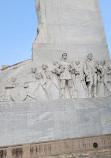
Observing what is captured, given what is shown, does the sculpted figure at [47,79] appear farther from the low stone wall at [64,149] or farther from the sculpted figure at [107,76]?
the sculpted figure at [107,76]

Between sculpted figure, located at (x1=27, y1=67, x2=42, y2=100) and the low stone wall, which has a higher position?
sculpted figure, located at (x1=27, y1=67, x2=42, y2=100)

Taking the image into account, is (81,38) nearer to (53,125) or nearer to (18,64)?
(18,64)

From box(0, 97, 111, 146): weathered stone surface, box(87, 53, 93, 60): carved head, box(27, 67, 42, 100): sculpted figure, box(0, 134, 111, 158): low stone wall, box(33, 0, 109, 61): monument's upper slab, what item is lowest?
box(0, 134, 111, 158): low stone wall

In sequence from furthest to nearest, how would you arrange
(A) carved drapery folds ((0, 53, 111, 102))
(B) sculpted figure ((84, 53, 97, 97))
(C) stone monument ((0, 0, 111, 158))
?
1. (B) sculpted figure ((84, 53, 97, 97))
2. (A) carved drapery folds ((0, 53, 111, 102))
3. (C) stone monument ((0, 0, 111, 158))

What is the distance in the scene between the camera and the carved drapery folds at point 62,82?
7.93 m

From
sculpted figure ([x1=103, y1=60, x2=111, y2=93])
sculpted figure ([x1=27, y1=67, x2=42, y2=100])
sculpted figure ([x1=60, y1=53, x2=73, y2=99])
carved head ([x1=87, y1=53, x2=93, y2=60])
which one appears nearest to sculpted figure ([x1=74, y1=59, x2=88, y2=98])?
sculpted figure ([x1=60, y1=53, x2=73, y2=99])

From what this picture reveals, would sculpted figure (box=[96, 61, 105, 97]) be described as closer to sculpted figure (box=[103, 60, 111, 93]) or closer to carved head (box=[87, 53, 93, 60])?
sculpted figure (box=[103, 60, 111, 93])

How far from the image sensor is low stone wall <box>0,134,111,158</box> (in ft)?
19.0

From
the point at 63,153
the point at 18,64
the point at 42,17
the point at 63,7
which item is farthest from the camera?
the point at 63,7

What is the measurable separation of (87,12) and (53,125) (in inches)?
299

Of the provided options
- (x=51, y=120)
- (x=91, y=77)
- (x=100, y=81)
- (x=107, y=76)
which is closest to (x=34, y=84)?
(x=51, y=120)

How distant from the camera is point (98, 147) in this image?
6.22 meters

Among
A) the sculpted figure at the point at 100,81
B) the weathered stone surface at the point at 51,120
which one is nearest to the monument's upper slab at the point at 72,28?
the sculpted figure at the point at 100,81

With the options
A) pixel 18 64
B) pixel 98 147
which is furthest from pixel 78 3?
pixel 98 147
